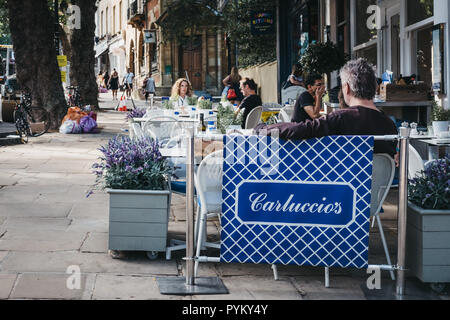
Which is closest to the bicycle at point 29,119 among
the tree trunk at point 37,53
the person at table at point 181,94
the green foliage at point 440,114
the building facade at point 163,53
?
the tree trunk at point 37,53

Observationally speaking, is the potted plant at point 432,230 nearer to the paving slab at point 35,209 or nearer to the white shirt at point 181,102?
the paving slab at point 35,209

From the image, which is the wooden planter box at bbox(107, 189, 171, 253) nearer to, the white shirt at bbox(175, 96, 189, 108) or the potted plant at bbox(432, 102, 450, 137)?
the potted plant at bbox(432, 102, 450, 137)

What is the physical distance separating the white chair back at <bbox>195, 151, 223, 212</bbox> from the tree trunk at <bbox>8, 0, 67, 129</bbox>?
13090 mm

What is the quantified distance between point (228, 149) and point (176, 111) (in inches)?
291

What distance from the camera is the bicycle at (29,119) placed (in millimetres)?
15156

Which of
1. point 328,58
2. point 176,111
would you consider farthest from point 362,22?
point 176,111

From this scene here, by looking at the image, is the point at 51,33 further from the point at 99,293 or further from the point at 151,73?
the point at 151,73

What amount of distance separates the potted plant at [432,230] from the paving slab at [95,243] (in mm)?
2314

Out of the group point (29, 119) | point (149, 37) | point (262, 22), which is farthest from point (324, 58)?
point (149, 37)

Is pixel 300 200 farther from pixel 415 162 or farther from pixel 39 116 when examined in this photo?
pixel 39 116

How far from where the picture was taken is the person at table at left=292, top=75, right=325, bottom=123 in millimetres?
8094

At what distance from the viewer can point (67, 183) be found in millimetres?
9039

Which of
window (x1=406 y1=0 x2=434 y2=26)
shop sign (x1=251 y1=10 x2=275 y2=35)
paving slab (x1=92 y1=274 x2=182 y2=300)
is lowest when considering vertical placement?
paving slab (x1=92 y1=274 x2=182 y2=300)

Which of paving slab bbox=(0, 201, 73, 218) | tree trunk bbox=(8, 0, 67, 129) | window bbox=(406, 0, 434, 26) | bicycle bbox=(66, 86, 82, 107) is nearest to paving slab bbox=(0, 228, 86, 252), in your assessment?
paving slab bbox=(0, 201, 73, 218)
